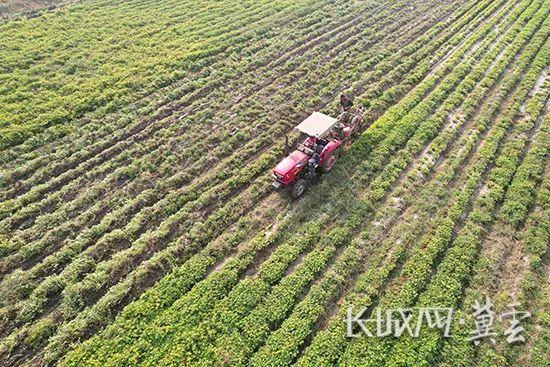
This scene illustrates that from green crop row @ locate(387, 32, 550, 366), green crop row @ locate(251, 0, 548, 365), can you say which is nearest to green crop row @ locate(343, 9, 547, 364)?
green crop row @ locate(387, 32, 550, 366)

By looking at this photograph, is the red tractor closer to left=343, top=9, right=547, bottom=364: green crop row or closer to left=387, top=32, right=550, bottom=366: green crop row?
left=343, top=9, right=547, bottom=364: green crop row

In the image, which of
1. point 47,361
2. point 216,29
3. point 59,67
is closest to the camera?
point 47,361

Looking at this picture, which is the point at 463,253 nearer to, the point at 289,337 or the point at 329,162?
the point at 329,162

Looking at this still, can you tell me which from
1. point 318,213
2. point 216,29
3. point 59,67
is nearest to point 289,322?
point 318,213

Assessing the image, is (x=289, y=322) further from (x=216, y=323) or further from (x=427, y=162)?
(x=427, y=162)

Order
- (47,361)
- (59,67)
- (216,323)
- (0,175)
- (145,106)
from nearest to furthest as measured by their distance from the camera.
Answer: (47,361) → (216,323) → (0,175) → (145,106) → (59,67)

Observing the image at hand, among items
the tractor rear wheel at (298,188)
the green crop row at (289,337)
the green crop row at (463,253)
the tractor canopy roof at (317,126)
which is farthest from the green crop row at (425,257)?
the tractor canopy roof at (317,126)

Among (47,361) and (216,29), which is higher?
(216,29)

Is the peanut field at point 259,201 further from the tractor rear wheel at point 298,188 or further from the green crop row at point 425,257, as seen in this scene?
the tractor rear wheel at point 298,188
